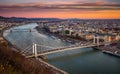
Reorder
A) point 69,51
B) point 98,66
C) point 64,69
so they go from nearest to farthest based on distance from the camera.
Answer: point 64,69, point 98,66, point 69,51

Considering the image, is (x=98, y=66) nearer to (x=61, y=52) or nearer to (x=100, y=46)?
(x=61, y=52)

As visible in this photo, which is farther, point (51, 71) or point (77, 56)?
point (77, 56)

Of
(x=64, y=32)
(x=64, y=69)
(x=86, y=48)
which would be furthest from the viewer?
(x=64, y=32)

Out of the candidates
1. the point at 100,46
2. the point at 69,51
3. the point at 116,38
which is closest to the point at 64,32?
the point at 116,38

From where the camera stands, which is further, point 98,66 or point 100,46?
point 100,46

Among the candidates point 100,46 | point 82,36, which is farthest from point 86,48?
point 82,36

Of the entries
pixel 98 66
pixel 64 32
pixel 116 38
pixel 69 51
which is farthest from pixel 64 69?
pixel 64 32

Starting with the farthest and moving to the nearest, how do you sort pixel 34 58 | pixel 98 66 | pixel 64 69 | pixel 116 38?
pixel 116 38 → pixel 34 58 → pixel 98 66 → pixel 64 69

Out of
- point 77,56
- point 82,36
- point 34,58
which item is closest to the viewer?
point 34,58

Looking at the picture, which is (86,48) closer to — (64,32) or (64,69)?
(64,69)
